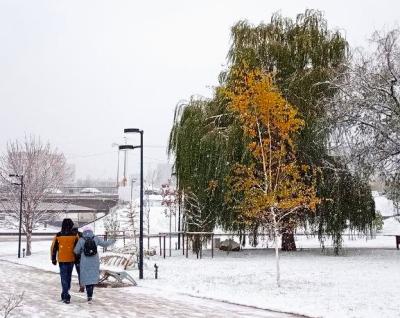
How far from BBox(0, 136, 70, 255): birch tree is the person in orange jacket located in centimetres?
2425

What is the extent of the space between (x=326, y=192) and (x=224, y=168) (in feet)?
15.2

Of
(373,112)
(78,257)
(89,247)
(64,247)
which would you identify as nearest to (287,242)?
(373,112)

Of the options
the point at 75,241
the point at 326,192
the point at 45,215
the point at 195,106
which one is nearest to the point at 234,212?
the point at 326,192

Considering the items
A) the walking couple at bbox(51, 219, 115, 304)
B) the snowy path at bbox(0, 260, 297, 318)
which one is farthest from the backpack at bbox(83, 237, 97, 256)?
the snowy path at bbox(0, 260, 297, 318)

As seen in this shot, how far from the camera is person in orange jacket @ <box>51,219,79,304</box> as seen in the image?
11.8 metres

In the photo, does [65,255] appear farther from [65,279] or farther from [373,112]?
[373,112]

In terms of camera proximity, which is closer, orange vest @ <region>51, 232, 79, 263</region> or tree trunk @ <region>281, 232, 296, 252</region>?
orange vest @ <region>51, 232, 79, 263</region>

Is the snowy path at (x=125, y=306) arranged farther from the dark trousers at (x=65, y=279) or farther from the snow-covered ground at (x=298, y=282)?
the snow-covered ground at (x=298, y=282)

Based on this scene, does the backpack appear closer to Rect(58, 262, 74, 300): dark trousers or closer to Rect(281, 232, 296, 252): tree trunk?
Rect(58, 262, 74, 300): dark trousers

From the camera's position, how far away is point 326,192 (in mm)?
24516

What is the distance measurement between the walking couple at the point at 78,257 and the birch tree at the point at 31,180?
2428 centimetres

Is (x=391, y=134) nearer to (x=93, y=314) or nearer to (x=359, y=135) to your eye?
(x=359, y=135)

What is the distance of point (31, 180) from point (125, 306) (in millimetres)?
28961

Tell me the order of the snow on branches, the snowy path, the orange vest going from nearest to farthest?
1. the snowy path
2. the orange vest
3. the snow on branches
